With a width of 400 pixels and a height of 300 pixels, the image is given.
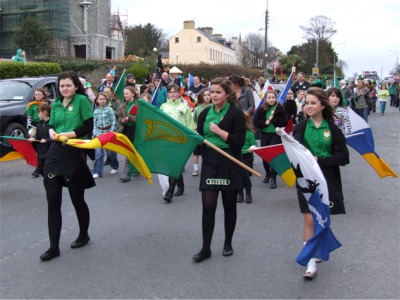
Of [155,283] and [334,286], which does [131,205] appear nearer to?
[155,283]

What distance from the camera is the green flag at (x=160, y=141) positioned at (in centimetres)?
522

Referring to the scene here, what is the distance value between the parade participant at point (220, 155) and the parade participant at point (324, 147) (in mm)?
627

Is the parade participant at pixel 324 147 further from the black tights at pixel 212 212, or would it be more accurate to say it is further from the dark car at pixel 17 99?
the dark car at pixel 17 99

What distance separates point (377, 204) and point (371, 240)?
1.85 m

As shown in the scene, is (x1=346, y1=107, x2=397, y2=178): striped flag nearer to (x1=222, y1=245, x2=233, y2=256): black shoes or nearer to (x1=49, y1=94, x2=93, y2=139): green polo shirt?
(x1=222, y1=245, x2=233, y2=256): black shoes

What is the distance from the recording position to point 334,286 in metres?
4.38

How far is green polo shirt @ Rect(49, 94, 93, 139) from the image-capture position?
16.8 ft

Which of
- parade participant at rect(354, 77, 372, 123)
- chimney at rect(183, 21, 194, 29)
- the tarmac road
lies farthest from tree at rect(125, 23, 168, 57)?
the tarmac road

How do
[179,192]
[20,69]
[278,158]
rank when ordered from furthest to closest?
[20,69]
[179,192]
[278,158]

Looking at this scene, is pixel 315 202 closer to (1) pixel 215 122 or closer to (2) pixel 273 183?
(1) pixel 215 122

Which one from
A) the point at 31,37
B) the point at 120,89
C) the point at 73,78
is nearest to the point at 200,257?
the point at 73,78

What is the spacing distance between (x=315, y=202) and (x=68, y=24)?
43.2 metres

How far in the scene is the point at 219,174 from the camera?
4.89 meters

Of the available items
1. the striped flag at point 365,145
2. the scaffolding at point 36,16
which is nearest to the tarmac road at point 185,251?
the striped flag at point 365,145
